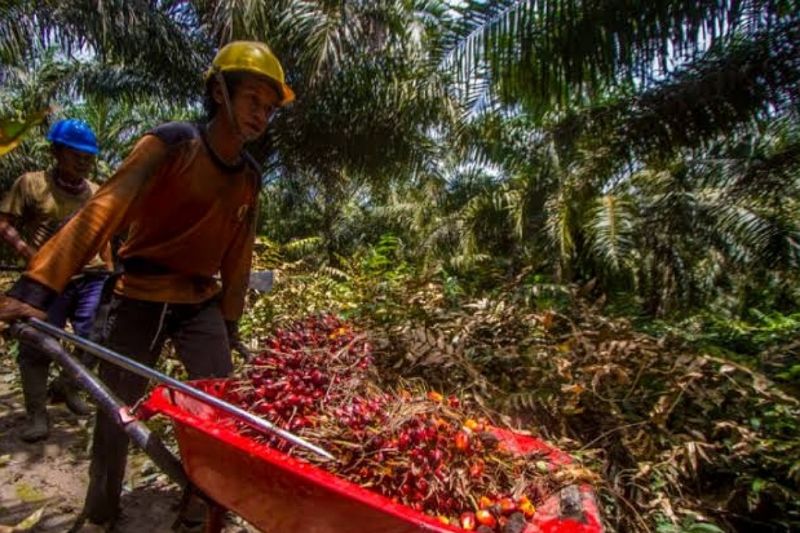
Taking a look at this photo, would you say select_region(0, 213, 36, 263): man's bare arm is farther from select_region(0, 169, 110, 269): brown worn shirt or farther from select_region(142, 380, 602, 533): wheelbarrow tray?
select_region(142, 380, 602, 533): wheelbarrow tray

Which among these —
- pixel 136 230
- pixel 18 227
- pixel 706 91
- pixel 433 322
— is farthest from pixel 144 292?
pixel 706 91

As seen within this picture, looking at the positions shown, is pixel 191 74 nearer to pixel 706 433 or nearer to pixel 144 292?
pixel 144 292

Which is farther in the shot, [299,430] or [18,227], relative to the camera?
[18,227]

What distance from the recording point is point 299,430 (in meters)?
1.73

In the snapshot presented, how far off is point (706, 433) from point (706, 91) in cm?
278

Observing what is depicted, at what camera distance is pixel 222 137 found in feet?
7.80

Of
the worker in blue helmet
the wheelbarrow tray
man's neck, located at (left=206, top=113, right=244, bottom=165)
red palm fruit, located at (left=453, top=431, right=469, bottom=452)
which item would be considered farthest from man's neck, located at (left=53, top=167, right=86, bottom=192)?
red palm fruit, located at (left=453, top=431, right=469, bottom=452)

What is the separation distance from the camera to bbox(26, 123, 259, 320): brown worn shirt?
2049 millimetres

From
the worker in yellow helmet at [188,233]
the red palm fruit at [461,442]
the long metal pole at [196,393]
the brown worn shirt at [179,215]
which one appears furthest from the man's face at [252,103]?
the red palm fruit at [461,442]

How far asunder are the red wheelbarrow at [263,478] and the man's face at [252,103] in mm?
967

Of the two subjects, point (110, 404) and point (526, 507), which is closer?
point (526, 507)

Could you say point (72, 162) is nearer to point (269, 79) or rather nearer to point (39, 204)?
point (39, 204)

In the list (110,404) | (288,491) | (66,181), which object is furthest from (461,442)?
(66,181)

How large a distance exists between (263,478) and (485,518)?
0.56 meters
